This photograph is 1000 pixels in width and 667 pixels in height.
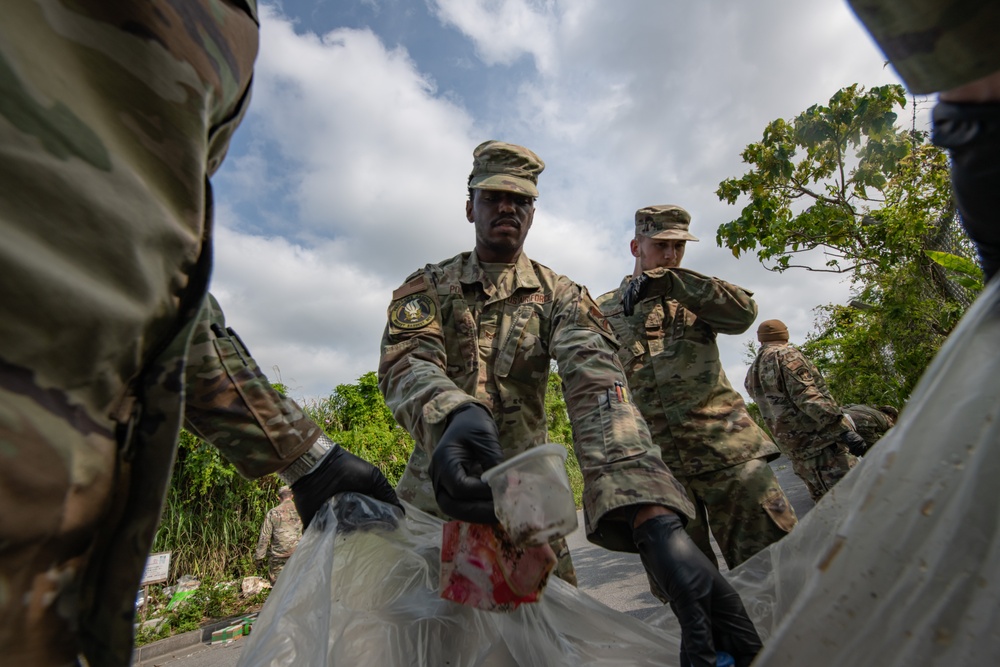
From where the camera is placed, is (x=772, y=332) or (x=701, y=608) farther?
(x=772, y=332)

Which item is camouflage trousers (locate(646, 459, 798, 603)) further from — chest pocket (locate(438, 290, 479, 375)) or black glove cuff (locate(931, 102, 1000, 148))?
black glove cuff (locate(931, 102, 1000, 148))

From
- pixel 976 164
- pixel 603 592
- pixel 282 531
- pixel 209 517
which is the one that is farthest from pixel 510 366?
pixel 209 517

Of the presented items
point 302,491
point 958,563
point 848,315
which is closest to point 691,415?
point 302,491

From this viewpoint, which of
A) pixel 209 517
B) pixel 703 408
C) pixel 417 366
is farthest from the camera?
pixel 209 517

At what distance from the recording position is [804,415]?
4.56 meters

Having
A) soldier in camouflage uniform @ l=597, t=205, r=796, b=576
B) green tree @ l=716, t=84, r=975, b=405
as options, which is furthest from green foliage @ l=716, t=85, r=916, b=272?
soldier in camouflage uniform @ l=597, t=205, r=796, b=576

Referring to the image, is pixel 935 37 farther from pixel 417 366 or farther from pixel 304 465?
pixel 304 465

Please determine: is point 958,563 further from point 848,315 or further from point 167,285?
point 848,315

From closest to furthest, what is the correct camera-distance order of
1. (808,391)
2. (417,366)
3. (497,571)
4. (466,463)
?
1. (497,571)
2. (466,463)
3. (417,366)
4. (808,391)

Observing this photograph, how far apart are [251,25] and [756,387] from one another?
4926mm

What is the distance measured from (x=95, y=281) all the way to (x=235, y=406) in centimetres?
108

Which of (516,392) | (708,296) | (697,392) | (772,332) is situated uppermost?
(772,332)

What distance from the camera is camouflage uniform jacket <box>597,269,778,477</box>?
2.82 meters

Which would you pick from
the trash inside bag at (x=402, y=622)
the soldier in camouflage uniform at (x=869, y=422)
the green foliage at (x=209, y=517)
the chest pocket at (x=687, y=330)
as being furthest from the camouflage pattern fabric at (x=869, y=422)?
the green foliage at (x=209, y=517)
